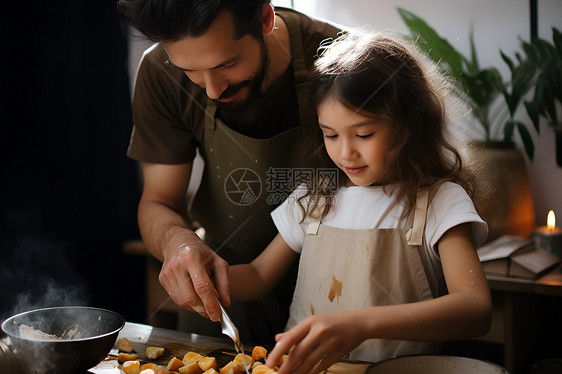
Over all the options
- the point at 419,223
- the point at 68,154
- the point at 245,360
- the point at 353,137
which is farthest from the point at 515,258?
the point at 68,154

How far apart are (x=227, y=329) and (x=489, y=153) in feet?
1.51

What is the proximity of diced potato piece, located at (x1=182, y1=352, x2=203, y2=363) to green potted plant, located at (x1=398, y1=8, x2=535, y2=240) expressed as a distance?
408 millimetres

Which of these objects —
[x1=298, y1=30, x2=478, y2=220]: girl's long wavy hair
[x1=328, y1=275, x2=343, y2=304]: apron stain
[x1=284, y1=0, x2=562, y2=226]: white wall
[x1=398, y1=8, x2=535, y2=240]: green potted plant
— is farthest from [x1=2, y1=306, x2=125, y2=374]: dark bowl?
[x1=284, y1=0, x2=562, y2=226]: white wall

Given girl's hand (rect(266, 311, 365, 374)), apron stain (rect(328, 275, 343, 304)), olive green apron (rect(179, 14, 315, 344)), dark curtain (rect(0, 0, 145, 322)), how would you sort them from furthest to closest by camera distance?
dark curtain (rect(0, 0, 145, 322))
olive green apron (rect(179, 14, 315, 344))
apron stain (rect(328, 275, 343, 304))
girl's hand (rect(266, 311, 365, 374))

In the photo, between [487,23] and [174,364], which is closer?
[174,364]

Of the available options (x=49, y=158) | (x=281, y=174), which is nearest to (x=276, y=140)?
(x=281, y=174)

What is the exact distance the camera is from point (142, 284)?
139cm

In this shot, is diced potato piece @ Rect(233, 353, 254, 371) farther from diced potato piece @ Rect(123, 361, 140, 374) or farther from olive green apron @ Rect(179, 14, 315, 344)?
olive green apron @ Rect(179, 14, 315, 344)

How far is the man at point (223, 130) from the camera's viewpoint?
66 cm

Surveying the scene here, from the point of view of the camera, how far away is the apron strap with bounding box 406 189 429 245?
656mm

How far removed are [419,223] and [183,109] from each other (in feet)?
1.27

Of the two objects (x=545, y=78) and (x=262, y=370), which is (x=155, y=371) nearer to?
(x=262, y=370)

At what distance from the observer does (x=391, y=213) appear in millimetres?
697

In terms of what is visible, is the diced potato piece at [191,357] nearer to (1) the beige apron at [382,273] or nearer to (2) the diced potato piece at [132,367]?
(2) the diced potato piece at [132,367]
